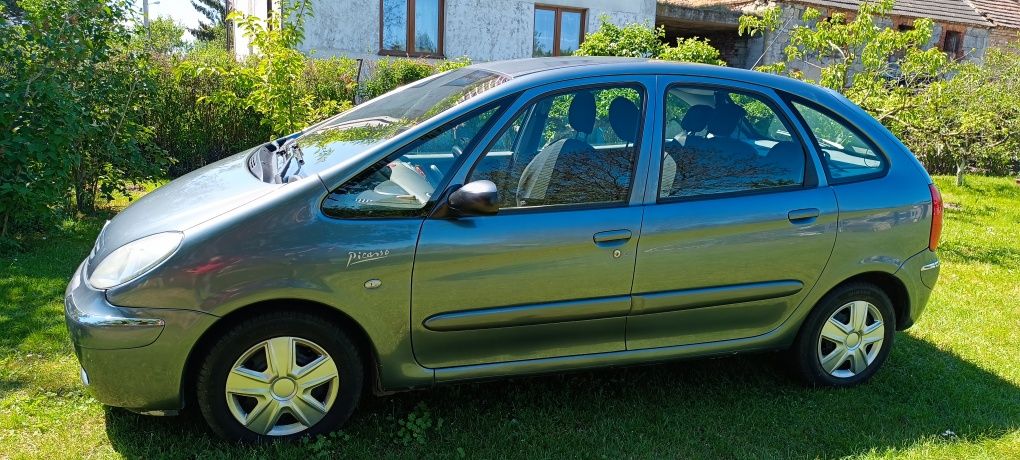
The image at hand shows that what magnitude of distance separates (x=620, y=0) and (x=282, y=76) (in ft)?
39.4

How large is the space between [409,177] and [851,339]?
2.53 m

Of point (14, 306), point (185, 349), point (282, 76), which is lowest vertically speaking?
point (14, 306)

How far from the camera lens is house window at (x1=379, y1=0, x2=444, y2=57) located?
15688 mm

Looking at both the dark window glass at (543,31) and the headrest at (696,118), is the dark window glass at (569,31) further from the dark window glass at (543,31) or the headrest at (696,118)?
the headrest at (696,118)

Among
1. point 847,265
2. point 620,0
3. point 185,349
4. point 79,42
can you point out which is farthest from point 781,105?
point 620,0

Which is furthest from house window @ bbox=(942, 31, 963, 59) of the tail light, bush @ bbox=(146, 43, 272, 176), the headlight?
the headlight

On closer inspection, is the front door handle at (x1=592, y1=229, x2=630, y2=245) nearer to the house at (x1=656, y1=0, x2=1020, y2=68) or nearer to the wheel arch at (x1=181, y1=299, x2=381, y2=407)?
the wheel arch at (x1=181, y1=299, x2=381, y2=407)

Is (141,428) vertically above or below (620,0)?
below

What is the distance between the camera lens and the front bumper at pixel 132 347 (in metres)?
3.02

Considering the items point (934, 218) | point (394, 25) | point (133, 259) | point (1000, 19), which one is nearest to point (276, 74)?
point (133, 259)

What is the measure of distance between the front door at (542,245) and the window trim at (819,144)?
2.74 ft

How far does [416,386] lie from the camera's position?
3479mm

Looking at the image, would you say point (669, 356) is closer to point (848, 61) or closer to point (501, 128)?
point (501, 128)

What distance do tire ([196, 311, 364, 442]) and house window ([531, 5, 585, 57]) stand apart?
1439cm
